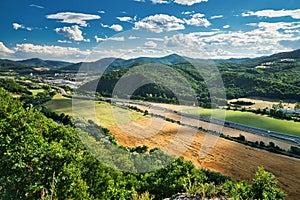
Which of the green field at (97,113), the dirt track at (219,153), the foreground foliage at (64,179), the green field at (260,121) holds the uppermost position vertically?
the foreground foliage at (64,179)

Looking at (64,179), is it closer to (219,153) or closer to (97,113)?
(219,153)

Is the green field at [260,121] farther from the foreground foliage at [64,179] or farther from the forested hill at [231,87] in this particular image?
the foreground foliage at [64,179]

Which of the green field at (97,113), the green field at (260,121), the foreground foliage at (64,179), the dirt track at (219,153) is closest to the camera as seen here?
the foreground foliage at (64,179)

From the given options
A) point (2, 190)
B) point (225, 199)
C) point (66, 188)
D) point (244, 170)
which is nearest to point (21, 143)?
point (2, 190)

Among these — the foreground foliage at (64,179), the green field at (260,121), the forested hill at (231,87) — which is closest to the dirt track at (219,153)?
the green field at (260,121)

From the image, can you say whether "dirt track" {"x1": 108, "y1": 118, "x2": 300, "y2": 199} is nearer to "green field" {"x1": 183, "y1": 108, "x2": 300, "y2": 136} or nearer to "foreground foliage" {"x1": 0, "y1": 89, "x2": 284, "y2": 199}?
"green field" {"x1": 183, "y1": 108, "x2": 300, "y2": 136}

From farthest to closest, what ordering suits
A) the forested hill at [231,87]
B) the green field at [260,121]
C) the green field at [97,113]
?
the forested hill at [231,87] → the green field at [260,121] → the green field at [97,113]
